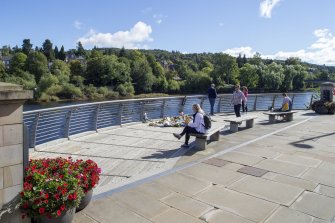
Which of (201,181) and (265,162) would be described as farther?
(265,162)

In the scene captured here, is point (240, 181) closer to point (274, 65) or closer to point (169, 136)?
point (169, 136)

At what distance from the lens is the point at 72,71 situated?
9188cm

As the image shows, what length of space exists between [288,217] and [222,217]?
0.89 metres

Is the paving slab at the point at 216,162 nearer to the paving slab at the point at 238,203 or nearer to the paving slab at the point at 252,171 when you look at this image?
the paving slab at the point at 252,171

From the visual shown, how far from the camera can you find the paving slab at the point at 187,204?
4.61m

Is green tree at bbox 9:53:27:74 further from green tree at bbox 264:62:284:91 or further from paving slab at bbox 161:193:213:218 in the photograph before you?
paving slab at bbox 161:193:213:218

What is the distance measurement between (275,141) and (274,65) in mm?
76100

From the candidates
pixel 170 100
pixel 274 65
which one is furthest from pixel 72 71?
pixel 170 100

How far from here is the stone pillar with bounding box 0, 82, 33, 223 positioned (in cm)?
346

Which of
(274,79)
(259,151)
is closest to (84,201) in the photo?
(259,151)

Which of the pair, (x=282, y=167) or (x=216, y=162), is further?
(x=216, y=162)

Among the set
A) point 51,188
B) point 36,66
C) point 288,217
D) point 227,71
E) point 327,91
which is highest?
point 227,71

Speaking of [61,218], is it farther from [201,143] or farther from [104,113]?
[104,113]

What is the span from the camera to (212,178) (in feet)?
19.6
